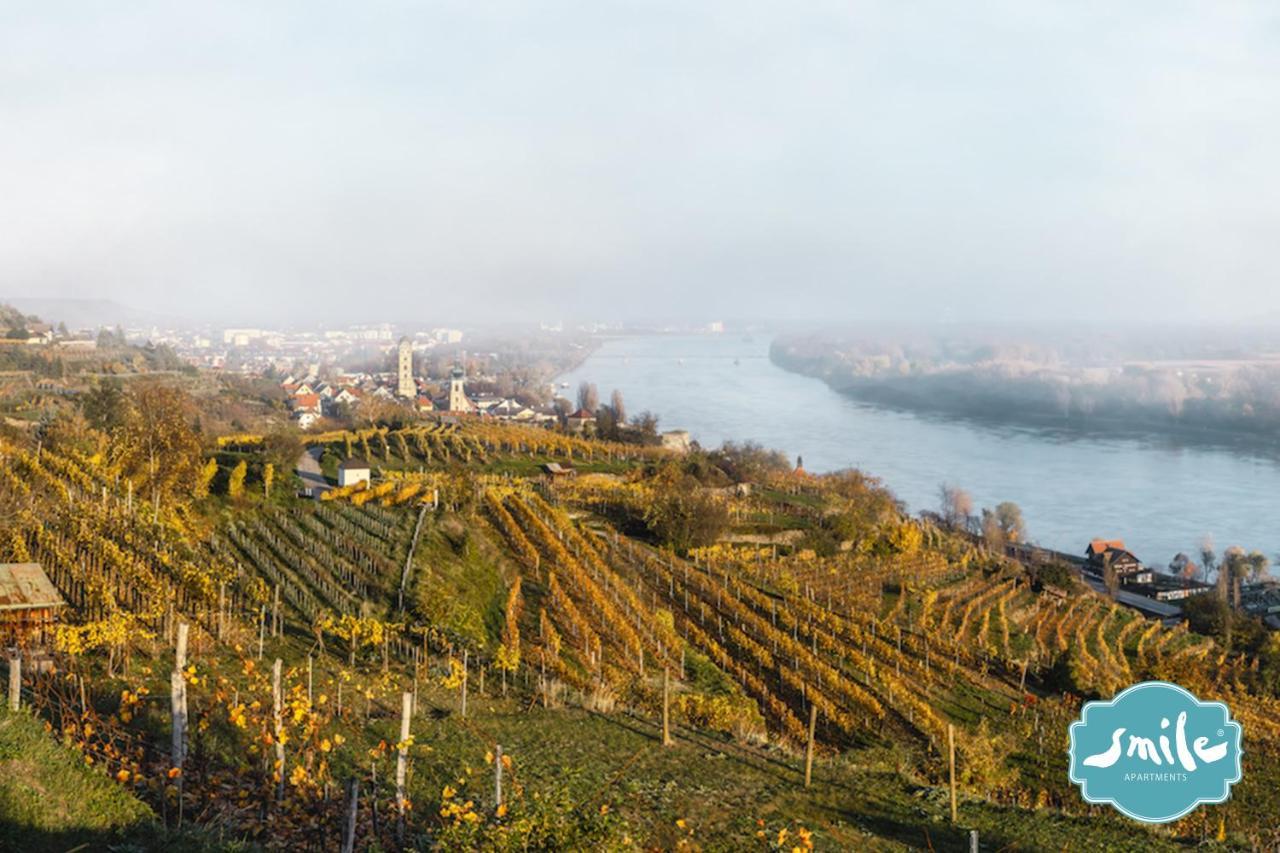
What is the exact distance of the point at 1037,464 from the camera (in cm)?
7900

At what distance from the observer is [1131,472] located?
75625mm

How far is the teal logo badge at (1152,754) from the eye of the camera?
749cm

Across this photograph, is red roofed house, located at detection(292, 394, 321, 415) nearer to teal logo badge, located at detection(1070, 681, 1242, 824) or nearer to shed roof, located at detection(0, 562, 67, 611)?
shed roof, located at detection(0, 562, 67, 611)

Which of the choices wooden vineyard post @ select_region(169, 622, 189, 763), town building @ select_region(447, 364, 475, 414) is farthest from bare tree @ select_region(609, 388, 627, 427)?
wooden vineyard post @ select_region(169, 622, 189, 763)

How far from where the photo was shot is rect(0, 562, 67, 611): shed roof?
874cm

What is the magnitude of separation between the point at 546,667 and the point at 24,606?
261 inches

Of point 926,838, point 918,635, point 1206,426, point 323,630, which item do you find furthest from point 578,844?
point 1206,426

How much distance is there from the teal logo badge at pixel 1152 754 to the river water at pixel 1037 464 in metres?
45.1

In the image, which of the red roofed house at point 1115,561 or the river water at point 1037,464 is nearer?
Result: the red roofed house at point 1115,561

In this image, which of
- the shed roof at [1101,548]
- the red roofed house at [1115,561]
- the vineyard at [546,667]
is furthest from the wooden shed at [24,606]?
the shed roof at [1101,548]

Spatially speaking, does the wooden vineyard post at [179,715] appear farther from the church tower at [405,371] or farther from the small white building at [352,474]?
the church tower at [405,371]

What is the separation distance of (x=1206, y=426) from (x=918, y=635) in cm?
10083

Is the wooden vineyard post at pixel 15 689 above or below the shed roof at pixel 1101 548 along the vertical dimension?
above

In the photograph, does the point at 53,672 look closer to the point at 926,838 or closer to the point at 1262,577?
the point at 926,838
